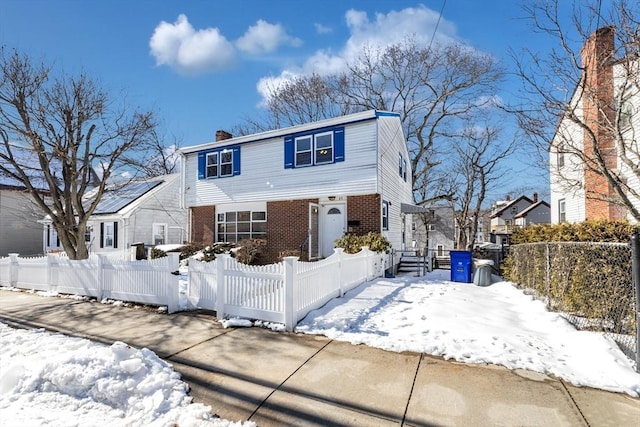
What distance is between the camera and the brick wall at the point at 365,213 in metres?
12.2

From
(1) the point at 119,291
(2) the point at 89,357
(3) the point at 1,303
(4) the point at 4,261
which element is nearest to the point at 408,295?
(2) the point at 89,357

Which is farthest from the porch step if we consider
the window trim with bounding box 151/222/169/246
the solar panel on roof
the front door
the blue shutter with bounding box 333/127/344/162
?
the solar panel on roof

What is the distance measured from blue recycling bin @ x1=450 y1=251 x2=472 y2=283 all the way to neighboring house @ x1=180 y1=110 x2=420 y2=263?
2.97 meters

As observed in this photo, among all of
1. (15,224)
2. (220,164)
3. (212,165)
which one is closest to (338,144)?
(220,164)

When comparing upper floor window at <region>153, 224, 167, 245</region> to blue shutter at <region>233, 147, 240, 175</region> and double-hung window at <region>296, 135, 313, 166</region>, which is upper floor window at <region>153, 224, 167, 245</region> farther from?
double-hung window at <region>296, 135, 313, 166</region>

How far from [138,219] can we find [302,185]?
10481 mm

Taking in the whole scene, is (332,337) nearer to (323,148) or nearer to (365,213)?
(365,213)

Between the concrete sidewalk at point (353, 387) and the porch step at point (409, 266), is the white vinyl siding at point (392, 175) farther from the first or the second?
the concrete sidewalk at point (353, 387)

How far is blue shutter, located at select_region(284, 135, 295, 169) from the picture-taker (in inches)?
544

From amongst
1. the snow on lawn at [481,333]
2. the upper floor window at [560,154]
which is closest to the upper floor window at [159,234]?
the snow on lawn at [481,333]

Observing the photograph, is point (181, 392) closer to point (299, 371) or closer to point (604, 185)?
point (299, 371)

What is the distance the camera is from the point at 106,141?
1156 centimetres

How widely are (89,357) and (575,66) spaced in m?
9.65

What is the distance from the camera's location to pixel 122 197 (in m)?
19.5
